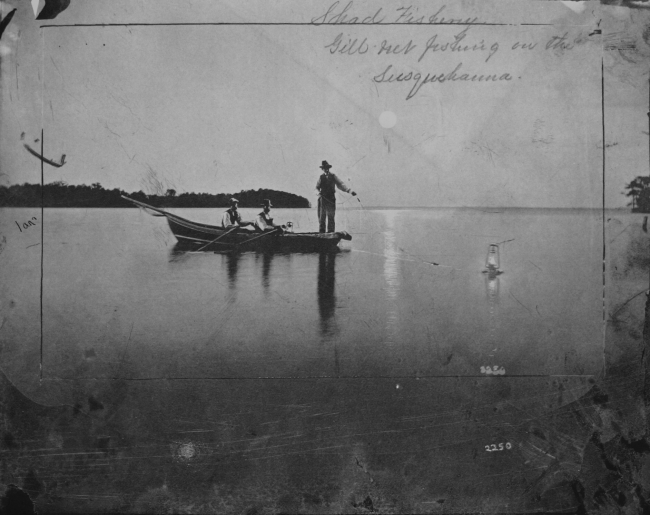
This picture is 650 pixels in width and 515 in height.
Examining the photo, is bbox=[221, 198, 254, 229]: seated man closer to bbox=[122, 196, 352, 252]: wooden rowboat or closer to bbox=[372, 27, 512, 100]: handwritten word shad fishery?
bbox=[122, 196, 352, 252]: wooden rowboat

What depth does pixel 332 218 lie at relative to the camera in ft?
7.38

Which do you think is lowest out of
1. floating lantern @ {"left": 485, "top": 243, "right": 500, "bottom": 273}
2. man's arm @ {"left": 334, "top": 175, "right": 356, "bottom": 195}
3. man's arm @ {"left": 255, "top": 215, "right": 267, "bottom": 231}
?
floating lantern @ {"left": 485, "top": 243, "right": 500, "bottom": 273}

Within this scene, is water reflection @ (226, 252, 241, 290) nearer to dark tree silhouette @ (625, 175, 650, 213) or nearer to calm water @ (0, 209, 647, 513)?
calm water @ (0, 209, 647, 513)

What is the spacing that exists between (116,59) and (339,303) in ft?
5.01

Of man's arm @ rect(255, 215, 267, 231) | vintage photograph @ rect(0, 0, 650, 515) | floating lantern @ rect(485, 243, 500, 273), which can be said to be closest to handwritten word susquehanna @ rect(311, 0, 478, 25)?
vintage photograph @ rect(0, 0, 650, 515)

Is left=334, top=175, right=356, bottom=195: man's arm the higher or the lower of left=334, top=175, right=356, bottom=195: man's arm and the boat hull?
the higher

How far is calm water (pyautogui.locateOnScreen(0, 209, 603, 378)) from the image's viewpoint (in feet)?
7.28

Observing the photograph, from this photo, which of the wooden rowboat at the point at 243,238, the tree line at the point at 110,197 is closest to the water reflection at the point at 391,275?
the wooden rowboat at the point at 243,238

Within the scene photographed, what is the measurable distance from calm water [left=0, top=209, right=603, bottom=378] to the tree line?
1.7 inches

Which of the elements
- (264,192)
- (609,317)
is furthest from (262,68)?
(609,317)

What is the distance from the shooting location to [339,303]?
7.32ft

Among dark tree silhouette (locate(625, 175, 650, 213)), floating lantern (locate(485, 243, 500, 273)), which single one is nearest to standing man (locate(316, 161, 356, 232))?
floating lantern (locate(485, 243, 500, 273))

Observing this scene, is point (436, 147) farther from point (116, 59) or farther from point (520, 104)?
point (116, 59)

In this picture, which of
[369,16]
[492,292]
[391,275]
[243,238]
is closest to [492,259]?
[492,292]
